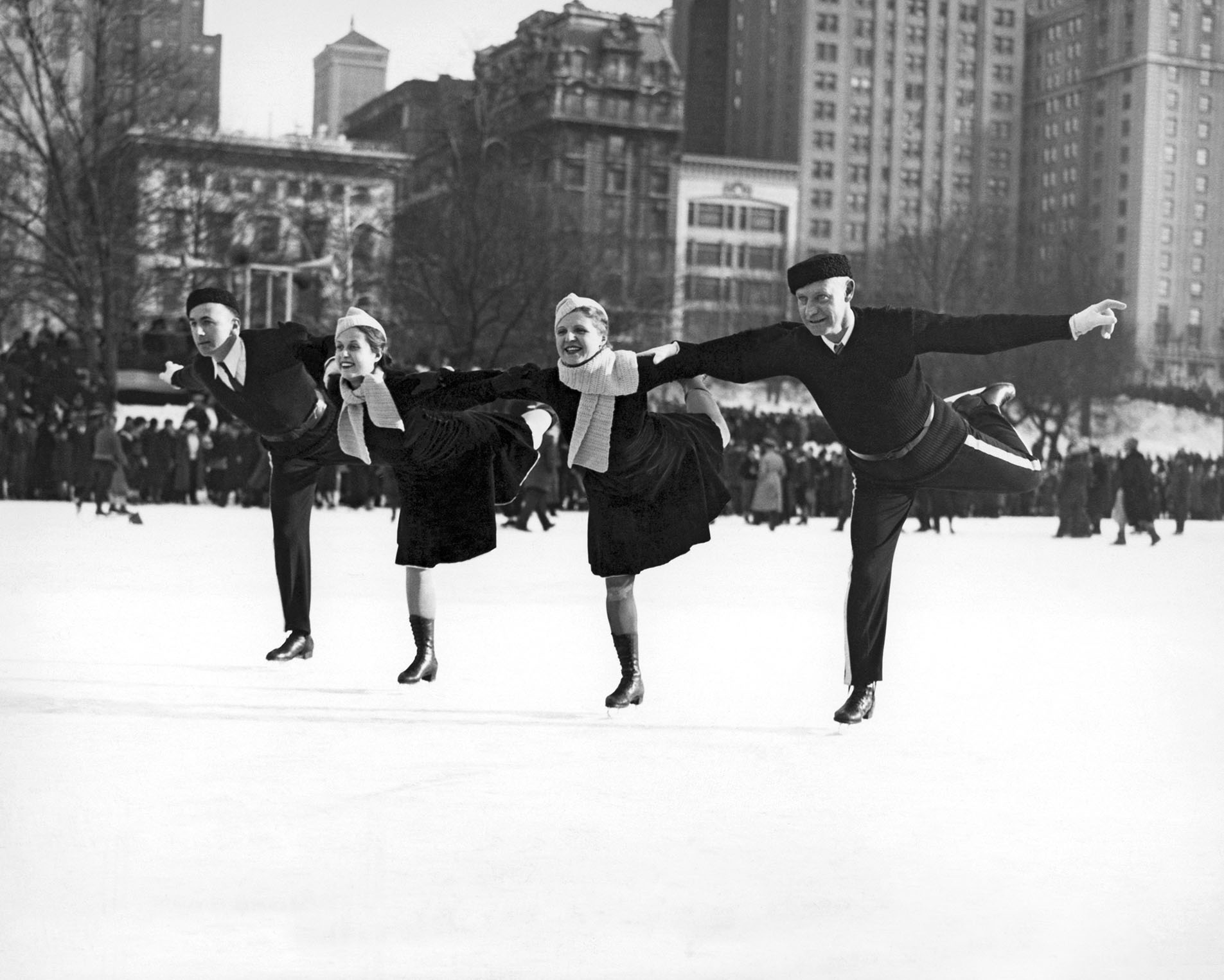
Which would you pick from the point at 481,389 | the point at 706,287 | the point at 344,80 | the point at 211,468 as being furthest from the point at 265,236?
the point at 344,80

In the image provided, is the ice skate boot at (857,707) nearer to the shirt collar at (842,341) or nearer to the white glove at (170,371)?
the shirt collar at (842,341)

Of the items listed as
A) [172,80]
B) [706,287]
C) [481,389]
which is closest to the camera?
[481,389]

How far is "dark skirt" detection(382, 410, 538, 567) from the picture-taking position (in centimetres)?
749

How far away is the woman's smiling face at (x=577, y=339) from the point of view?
6785 mm

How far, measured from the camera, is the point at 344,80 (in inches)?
4316

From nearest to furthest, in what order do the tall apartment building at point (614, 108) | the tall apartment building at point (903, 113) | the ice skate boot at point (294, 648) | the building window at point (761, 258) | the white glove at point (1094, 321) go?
the white glove at point (1094, 321) < the ice skate boot at point (294, 648) < the tall apartment building at point (614, 108) < the building window at point (761, 258) < the tall apartment building at point (903, 113)

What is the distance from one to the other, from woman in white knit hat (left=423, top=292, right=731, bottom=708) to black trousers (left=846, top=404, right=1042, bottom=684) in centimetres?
63

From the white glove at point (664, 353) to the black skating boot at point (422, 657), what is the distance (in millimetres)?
1660

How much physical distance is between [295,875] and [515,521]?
17333 millimetres

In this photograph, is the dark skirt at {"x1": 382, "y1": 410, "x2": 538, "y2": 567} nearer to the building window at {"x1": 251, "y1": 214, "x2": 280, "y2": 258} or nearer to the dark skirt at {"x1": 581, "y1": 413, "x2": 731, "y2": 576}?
the dark skirt at {"x1": 581, "y1": 413, "x2": 731, "y2": 576}

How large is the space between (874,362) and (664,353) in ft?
2.60

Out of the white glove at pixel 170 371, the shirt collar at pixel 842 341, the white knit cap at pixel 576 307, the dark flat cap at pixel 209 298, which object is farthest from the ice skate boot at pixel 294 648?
Result: the shirt collar at pixel 842 341

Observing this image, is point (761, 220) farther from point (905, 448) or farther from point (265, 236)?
point (905, 448)

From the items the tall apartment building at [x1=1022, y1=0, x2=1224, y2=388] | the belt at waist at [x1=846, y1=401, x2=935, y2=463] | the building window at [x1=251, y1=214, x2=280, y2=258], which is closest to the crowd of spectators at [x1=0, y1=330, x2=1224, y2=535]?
the building window at [x1=251, y1=214, x2=280, y2=258]
